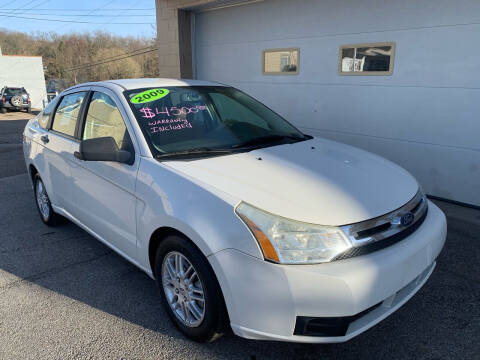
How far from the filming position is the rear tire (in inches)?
172

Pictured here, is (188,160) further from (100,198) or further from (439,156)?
(439,156)

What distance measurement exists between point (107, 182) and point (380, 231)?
196 centimetres

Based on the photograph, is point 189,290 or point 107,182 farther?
point 107,182

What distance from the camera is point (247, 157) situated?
2.81 metres

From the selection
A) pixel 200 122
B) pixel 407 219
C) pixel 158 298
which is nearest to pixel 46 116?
pixel 200 122

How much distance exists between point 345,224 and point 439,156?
3.72 metres

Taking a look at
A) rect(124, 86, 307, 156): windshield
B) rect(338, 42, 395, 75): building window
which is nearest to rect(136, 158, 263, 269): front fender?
rect(124, 86, 307, 156): windshield

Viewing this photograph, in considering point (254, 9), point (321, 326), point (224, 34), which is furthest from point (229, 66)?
point (321, 326)

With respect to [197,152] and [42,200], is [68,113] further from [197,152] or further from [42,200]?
[197,152]

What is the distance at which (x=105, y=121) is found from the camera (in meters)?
3.24

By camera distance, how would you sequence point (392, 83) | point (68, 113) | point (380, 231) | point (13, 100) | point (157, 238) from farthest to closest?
point (13, 100)
point (392, 83)
point (68, 113)
point (157, 238)
point (380, 231)

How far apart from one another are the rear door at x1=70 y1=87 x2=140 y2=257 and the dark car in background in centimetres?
2584

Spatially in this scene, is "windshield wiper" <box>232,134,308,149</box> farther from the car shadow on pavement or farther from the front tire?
the car shadow on pavement

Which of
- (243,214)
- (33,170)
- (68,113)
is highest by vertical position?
(68,113)
